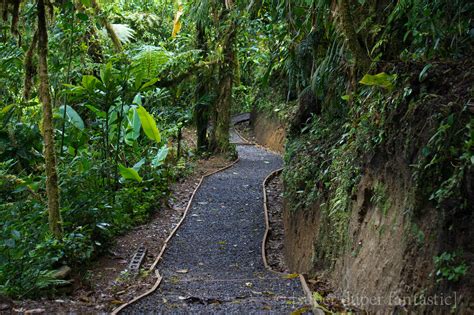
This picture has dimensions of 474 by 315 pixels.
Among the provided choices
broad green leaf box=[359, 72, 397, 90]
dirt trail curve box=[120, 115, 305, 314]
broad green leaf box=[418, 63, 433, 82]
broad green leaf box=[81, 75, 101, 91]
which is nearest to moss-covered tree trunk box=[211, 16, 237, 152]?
dirt trail curve box=[120, 115, 305, 314]

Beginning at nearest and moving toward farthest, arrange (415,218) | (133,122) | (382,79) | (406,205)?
1. (415,218)
2. (406,205)
3. (382,79)
4. (133,122)

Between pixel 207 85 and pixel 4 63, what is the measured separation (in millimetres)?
7581

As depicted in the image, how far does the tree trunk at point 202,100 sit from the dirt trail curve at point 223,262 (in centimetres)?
182

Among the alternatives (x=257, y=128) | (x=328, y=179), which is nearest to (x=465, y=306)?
(x=328, y=179)

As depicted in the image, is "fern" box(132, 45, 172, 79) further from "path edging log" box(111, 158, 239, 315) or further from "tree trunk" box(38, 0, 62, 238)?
"tree trunk" box(38, 0, 62, 238)

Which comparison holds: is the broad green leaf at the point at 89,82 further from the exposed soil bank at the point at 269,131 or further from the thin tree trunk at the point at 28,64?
the exposed soil bank at the point at 269,131

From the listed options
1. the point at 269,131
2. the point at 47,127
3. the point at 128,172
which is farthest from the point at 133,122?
the point at 269,131

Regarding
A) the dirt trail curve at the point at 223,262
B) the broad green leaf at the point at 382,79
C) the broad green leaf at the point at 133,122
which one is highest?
the broad green leaf at the point at 382,79

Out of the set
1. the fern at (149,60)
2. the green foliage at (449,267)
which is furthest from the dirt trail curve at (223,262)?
the fern at (149,60)

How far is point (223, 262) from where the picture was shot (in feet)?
23.0

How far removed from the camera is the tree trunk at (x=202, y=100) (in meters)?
13.8

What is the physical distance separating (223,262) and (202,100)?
24.4 feet

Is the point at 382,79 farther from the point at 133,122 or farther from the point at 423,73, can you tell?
the point at 133,122

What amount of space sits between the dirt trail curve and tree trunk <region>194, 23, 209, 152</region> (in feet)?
5.97
